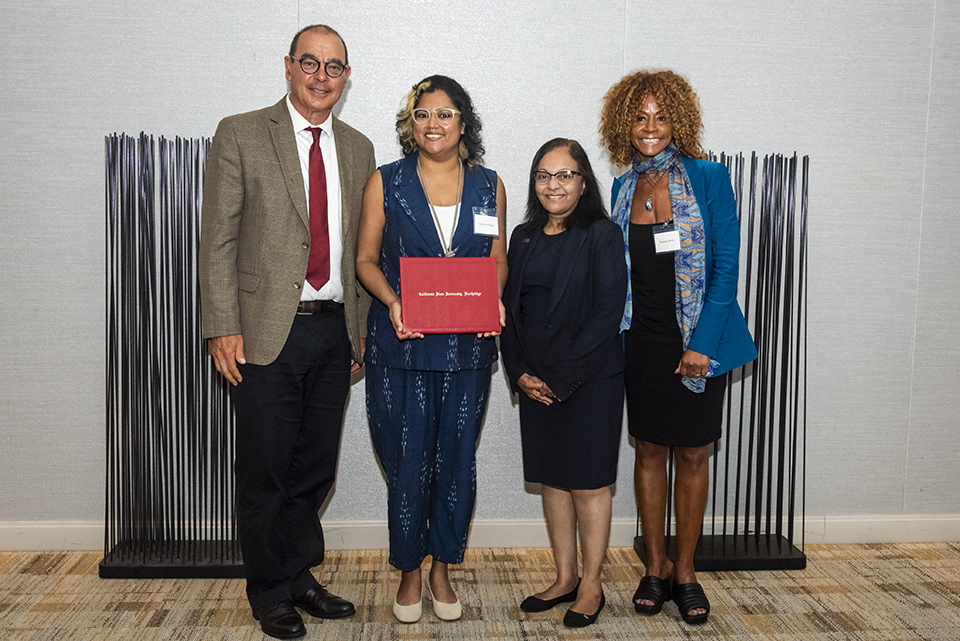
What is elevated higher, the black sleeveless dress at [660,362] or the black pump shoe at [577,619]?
the black sleeveless dress at [660,362]

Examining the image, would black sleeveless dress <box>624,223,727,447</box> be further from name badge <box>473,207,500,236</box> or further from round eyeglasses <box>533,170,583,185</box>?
name badge <box>473,207,500,236</box>

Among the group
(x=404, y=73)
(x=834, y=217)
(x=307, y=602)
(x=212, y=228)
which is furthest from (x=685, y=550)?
(x=404, y=73)

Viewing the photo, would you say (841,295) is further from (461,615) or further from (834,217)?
(461,615)

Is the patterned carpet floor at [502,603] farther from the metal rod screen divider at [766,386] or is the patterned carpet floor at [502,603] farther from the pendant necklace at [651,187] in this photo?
the pendant necklace at [651,187]

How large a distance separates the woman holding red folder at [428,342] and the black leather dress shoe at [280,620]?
1.20 ft

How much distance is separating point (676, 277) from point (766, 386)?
1079mm

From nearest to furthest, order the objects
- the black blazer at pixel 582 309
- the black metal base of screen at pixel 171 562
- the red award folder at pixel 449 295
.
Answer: the red award folder at pixel 449 295, the black blazer at pixel 582 309, the black metal base of screen at pixel 171 562

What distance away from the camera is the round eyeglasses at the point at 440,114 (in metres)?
2.37

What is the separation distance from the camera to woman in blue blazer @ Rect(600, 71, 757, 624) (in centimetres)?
249

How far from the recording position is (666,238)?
8.14 feet

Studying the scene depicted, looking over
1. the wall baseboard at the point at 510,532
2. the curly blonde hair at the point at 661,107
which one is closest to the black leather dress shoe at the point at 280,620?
the wall baseboard at the point at 510,532

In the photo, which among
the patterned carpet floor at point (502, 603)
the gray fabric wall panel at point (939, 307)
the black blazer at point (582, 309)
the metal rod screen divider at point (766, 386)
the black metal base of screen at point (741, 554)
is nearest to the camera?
the black blazer at point (582, 309)

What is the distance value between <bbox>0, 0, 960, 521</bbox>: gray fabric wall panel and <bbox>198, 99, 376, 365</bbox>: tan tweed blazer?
0.87 meters

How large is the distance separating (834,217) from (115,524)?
141 inches
